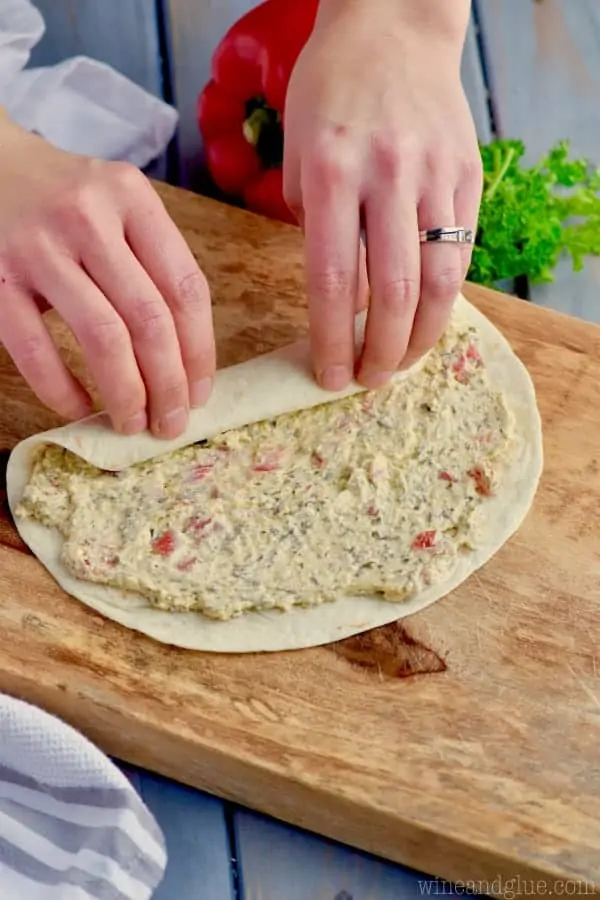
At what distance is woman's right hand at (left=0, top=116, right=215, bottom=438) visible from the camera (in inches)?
66.6

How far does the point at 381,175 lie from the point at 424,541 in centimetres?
60

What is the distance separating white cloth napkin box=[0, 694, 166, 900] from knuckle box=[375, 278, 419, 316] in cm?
82

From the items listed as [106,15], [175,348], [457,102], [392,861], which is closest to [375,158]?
[457,102]

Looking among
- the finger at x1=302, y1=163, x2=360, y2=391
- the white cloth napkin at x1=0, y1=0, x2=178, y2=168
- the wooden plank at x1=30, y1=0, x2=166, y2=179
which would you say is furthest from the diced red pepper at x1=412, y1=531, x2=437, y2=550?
the wooden plank at x1=30, y1=0, x2=166, y2=179

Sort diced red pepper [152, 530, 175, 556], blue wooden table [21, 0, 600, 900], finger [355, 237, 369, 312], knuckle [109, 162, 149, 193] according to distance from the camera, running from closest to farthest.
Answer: knuckle [109, 162, 149, 193] → diced red pepper [152, 530, 175, 556] → finger [355, 237, 369, 312] → blue wooden table [21, 0, 600, 900]

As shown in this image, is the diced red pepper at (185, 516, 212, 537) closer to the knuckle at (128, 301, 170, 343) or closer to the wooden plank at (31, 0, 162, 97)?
the knuckle at (128, 301, 170, 343)

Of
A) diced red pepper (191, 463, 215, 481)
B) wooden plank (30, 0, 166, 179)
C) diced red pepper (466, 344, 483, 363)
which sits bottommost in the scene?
diced red pepper (191, 463, 215, 481)

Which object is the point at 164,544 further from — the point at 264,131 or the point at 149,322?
the point at 264,131

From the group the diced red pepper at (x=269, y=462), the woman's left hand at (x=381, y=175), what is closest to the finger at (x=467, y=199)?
the woman's left hand at (x=381, y=175)

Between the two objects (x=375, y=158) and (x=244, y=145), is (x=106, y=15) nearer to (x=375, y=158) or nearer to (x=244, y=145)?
(x=244, y=145)

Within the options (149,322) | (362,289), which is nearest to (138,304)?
(149,322)

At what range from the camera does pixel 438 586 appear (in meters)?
1.87

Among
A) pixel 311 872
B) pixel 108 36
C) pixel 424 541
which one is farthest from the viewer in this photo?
pixel 108 36

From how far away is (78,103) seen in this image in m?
2.62
